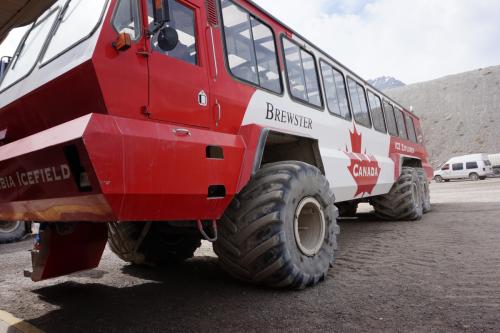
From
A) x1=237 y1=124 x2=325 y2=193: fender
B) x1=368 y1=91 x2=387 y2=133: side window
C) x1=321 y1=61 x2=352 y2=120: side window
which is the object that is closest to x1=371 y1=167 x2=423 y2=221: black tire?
x1=368 y1=91 x2=387 y2=133: side window

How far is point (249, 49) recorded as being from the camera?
12.9ft

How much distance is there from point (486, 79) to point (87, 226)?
2365 inches

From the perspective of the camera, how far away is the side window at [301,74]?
15.1 ft

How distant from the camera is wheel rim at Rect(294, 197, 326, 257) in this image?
3.87 meters

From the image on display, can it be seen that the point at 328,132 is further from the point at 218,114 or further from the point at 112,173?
the point at 112,173

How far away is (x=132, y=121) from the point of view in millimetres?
2551

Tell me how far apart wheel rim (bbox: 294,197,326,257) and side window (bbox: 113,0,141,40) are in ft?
6.95

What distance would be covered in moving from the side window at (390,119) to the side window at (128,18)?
6.89m

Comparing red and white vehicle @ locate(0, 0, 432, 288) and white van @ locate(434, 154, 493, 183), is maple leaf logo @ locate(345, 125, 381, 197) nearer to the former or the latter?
red and white vehicle @ locate(0, 0, 432, 288)

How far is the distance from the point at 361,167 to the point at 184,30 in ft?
12.5

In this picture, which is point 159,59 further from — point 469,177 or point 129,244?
point 469,177

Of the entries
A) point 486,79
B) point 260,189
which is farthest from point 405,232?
point 486,79

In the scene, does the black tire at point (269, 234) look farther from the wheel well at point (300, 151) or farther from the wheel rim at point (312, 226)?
the wheel well at point (300, 151)

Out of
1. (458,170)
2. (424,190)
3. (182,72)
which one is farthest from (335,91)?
(458,170)
